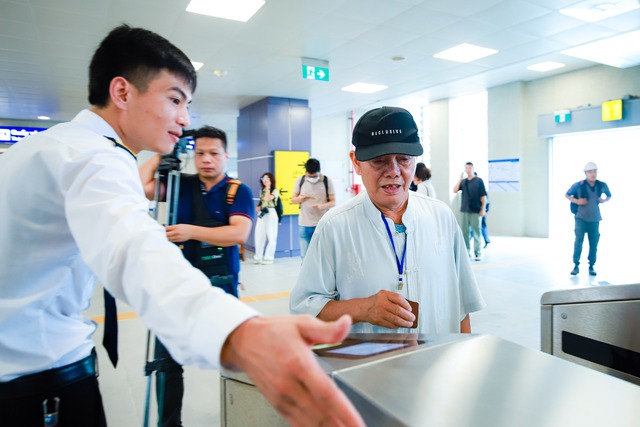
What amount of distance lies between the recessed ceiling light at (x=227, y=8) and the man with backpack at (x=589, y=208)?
16.2 ft

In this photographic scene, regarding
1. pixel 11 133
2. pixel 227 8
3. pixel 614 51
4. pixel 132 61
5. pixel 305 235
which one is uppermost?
pixel 614 51

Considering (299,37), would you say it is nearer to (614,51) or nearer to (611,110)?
(614,51)

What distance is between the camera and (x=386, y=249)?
1.33m

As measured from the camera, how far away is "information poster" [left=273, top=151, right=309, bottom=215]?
8391mm

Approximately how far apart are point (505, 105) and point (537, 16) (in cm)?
539

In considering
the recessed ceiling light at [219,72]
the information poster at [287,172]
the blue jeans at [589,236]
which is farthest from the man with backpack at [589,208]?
the recessed ceiling light at [219,72]

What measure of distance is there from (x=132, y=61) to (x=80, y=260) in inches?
20.3

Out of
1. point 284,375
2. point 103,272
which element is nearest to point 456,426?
point 284,375

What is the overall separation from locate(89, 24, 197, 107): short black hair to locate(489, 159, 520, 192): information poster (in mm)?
10193

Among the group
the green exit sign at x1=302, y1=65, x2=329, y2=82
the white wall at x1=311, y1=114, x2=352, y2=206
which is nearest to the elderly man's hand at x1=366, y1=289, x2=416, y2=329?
the green exit sign at x1=302, y1=65, x2=329, y2=82

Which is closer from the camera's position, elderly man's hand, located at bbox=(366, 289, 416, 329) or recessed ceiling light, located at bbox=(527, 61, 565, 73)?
elderly man's hand, located at bbox=(366, 289, 416, 329)

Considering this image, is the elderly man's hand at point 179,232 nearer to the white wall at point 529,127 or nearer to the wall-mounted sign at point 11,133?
the white wall at point 529,127

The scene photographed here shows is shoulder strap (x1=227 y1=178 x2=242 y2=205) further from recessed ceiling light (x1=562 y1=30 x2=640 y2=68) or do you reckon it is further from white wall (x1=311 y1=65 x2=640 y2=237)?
white wall (x1=311 y1=65 x2=640 y2=237)

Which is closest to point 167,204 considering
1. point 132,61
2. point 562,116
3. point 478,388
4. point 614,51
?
point 132,61
